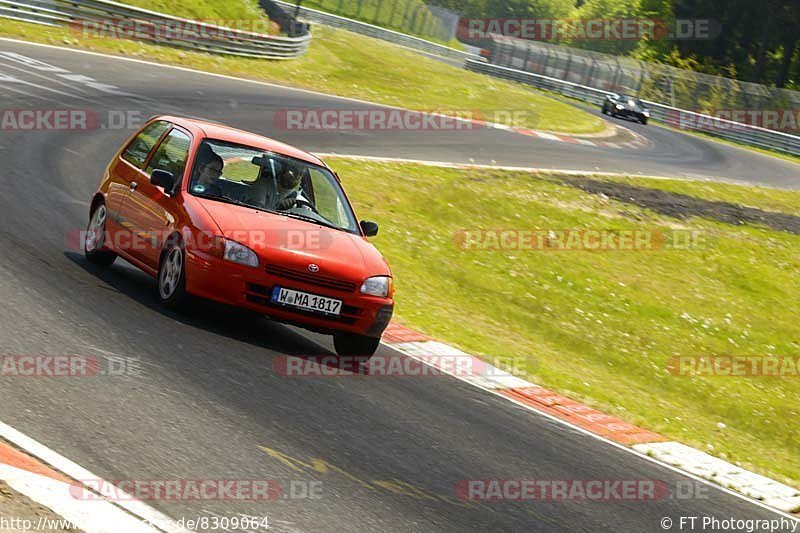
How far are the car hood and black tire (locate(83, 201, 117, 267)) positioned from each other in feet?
4.99

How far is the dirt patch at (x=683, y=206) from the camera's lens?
25172 millimetres

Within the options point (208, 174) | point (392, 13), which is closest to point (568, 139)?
point (208, 174)

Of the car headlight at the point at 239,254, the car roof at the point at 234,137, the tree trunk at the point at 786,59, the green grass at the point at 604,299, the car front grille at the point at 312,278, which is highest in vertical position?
the tree trunk at the point at 786,59

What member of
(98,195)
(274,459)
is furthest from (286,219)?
(274,459)

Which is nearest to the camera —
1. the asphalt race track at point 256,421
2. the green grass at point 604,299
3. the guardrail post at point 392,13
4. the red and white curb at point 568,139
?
the asphalt race track at point 256,421

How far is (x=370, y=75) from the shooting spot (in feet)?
142

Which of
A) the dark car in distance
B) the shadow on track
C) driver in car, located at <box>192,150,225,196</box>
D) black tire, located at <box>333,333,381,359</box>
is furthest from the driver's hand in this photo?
the dark car in distance

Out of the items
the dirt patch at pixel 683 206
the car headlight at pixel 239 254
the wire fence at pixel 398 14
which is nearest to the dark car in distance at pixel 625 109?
the dirt patch at pixel 683 206

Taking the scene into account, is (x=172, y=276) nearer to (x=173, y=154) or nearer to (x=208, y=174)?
(x=208, y=174)

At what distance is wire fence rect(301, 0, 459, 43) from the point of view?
3270 inches

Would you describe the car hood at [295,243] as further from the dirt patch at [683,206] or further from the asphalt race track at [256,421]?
the dirt patch at [683,206]

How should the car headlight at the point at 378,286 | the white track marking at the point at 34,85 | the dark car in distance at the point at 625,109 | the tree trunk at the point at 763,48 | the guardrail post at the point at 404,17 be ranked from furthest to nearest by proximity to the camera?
the guardrail post at the point at 404,17, the tree trunk at the point at 763,48, the dark car in distance at the point at 625,109, the white track marking at the point at 34,85, the car headlight at the point at 378,286

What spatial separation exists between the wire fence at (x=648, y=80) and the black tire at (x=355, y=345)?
55.3 m

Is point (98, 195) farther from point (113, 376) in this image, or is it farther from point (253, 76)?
point (253, 76)
